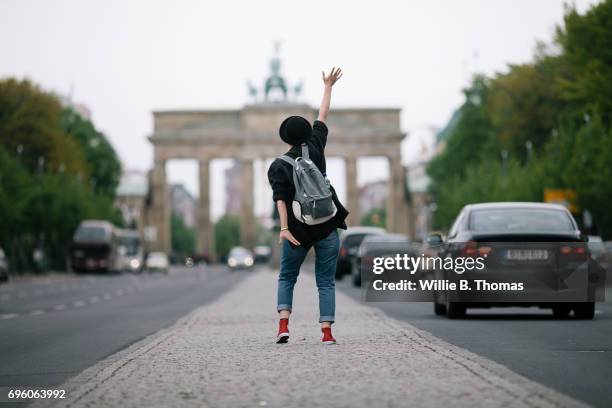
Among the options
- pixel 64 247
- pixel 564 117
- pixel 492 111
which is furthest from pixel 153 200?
pixel 564 117

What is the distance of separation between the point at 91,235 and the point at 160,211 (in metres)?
53.5

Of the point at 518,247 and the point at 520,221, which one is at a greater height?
the point at 520,221

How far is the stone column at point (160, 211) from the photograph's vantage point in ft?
441

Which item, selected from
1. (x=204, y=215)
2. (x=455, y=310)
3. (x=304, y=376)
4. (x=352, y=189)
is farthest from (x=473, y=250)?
(x=204, y=215)

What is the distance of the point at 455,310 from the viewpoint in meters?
19.4

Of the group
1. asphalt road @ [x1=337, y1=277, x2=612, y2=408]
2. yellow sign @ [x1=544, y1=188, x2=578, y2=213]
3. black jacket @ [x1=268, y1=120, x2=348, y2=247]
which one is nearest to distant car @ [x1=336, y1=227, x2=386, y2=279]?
yellow sign @ [x1=544, y1=188, x2=578, y2=213]

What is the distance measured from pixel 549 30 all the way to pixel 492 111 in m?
20.6

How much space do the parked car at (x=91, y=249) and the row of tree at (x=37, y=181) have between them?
5.57 feet

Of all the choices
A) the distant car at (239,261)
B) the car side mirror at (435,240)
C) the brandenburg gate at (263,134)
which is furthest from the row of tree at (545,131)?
the car side mirror at (435,240)

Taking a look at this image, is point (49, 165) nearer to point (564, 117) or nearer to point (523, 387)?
point (564, 117)

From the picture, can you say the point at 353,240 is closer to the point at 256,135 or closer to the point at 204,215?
the point at 256,135

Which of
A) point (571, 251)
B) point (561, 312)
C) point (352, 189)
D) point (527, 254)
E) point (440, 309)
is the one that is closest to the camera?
point (527, 254)

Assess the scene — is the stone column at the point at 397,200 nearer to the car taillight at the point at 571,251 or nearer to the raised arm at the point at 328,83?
the car taillight at the point at 571,251

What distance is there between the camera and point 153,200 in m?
136
